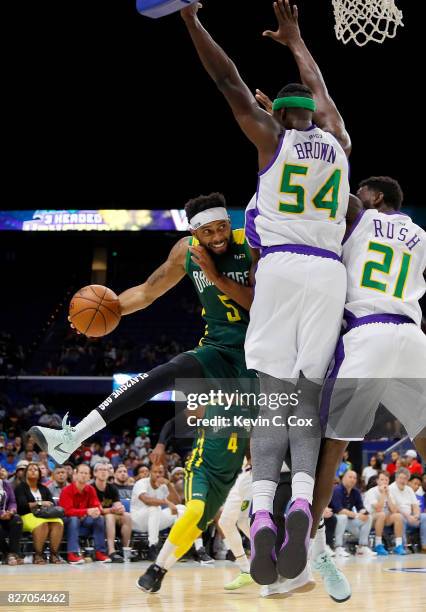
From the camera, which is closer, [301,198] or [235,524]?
[301,198]

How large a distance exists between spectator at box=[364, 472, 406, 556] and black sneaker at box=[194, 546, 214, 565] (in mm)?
3015

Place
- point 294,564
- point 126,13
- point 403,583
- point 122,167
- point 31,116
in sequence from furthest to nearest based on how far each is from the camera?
point 122,167 < point 31,116 < point 126,13 < point 403,583 < point 294,564

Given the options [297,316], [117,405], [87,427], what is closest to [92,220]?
[117,405]

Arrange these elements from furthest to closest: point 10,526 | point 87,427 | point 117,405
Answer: point 10,526
point 117,405
point 87,427

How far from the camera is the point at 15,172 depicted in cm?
2606

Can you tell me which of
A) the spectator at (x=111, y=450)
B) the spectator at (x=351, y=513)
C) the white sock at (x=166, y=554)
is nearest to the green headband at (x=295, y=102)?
the white sock at (x=166, y=554)

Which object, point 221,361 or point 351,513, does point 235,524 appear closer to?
point 221,361

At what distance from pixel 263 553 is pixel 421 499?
11.3 meters

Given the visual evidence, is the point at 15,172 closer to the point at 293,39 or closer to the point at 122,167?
the point at 122,167

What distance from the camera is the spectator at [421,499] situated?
45.0 ft

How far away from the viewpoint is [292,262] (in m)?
4.14

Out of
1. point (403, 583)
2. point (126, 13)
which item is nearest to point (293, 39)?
point (403, 583)

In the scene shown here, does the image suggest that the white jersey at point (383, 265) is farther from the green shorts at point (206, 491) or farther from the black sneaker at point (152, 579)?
the black sneaker at point (152, 579)

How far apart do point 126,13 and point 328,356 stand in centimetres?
1613
